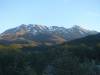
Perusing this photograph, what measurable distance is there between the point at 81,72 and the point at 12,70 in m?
15.9

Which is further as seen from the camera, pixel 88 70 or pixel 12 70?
pixel 12 70

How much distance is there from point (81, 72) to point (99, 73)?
5492mm

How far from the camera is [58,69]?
3678cm

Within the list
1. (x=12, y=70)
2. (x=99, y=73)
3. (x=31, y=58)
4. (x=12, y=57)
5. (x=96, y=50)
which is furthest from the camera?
(x=96, y=50)

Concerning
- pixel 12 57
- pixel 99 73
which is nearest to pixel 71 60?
pixel 99 73

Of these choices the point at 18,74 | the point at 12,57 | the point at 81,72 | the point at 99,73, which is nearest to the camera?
the point at 81,72

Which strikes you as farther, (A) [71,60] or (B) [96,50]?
(B) [96,50]

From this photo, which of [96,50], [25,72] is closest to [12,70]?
[25,72]

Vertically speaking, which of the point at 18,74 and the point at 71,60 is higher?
the point at 71,60

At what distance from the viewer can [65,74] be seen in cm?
3594

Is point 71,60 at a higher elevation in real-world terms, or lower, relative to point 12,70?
higher

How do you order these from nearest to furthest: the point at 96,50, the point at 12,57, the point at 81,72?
the point at 81,72 < the point at 12,57 < the point at 96,50

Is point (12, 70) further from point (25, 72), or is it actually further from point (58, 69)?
point (58, 69)

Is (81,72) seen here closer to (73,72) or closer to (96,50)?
(73,72)
